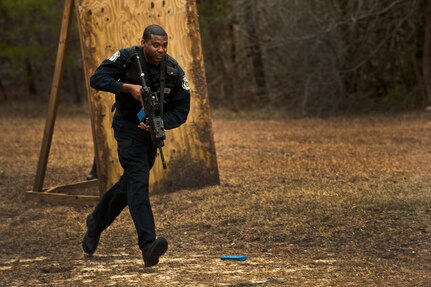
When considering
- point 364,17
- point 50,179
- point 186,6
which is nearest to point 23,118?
point 364,17

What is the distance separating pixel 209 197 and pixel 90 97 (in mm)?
1640

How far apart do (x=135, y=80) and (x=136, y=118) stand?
293 millimetres

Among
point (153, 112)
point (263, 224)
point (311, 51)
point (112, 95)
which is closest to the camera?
point (153, 112)

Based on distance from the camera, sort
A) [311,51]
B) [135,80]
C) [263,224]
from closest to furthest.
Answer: [135,80]
[263,224]
[311,51]

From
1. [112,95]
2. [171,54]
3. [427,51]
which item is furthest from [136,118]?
[427,51]

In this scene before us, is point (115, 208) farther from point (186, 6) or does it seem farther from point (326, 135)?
point (326, 135)

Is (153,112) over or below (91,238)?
over

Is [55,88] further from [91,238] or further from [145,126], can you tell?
[145,126]

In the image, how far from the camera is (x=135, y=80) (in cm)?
671

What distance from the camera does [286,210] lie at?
8922mm

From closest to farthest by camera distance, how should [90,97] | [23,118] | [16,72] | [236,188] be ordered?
[90,97] → [236,188] → [23,118] → [16,72]

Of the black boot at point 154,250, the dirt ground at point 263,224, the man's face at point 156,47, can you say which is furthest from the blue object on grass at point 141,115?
the dirt ground at point 263,224

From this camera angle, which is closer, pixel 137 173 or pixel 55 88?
pixel 137 173

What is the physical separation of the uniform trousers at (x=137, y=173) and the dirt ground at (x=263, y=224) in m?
0.37
